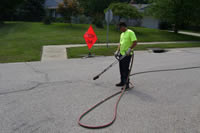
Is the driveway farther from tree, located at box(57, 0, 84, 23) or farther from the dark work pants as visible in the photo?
tree, located at box(57, 0, 84, 23)

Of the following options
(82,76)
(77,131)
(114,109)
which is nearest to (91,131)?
(77,131)

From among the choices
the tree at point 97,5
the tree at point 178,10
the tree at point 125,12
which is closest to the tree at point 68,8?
the tree at point 125,12

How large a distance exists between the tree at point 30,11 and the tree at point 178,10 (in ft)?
79.6

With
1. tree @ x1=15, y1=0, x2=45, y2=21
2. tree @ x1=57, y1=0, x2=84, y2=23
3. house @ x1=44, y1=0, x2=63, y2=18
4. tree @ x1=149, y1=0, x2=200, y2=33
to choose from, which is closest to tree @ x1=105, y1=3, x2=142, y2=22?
tree @ x1=149, y1=0, x2=200, y2=33

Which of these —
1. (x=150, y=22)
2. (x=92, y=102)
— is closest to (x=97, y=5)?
(x=150, y=22)

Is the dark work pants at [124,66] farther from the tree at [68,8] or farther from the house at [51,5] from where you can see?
the house at [51,5]

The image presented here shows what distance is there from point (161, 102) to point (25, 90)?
3456mm

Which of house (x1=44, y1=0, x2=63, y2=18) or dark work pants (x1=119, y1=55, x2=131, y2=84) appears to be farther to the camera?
house (x1=44, y1=0, x2=63, y2=18)

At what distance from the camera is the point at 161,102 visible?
4863 millimetres

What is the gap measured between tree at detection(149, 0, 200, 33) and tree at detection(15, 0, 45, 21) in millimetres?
24252

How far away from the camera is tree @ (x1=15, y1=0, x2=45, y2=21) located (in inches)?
1572

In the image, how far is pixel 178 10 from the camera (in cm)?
2464

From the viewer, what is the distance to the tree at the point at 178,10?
24.1 meters

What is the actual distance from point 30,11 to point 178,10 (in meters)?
27.8
